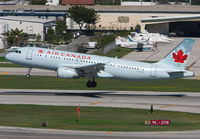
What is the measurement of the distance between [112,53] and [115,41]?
17416mm

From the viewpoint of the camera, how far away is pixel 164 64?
6328 centimetres

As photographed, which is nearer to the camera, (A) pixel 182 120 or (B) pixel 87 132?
Answer: (B) pixel 87 132

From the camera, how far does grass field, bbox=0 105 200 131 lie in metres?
46.9

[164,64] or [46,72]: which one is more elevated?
[164,64]

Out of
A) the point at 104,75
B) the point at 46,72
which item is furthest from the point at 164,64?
the point at 46,72

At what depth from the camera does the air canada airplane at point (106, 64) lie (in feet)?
204

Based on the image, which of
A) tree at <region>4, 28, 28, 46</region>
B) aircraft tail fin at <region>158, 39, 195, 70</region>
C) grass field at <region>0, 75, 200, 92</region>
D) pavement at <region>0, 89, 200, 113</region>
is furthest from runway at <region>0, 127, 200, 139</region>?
tree at <region>4, 28, 28, 46</region>

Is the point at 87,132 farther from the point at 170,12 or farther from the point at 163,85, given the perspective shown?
the point at 170,12

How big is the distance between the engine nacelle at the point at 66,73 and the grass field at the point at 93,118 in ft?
17.9

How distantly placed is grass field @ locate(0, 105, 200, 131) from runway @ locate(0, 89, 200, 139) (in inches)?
94.4

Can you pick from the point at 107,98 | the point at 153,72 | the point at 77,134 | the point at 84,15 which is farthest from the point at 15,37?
the point at 77,134

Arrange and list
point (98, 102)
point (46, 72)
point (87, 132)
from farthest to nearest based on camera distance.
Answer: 1. point (46, 72)
2. point (98, 102)
3. point (87, 132)

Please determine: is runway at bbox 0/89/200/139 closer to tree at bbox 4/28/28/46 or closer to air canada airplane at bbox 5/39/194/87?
air canada airplane at bbox 5/39/194/87

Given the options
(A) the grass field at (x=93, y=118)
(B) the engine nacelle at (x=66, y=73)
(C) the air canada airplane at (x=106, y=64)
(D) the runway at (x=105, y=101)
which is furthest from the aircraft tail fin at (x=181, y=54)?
(B) the engine nacelle at (x=66, y=73)
